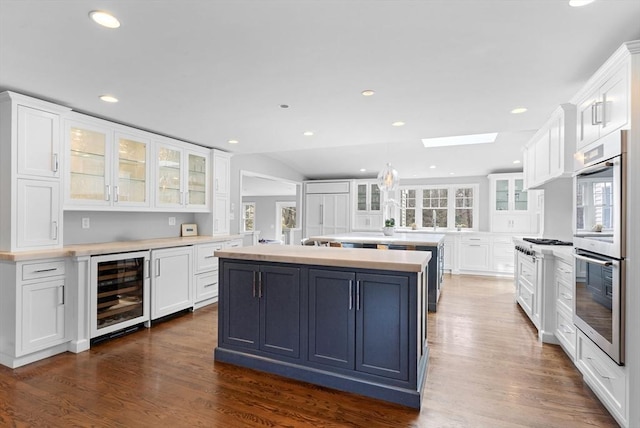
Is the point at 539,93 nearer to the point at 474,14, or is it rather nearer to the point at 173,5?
the point at 474,14

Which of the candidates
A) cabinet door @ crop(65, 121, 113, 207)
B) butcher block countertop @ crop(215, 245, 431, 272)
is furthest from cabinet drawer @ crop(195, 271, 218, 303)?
butcher block countertop @ crop(215, 245, 431, 272)

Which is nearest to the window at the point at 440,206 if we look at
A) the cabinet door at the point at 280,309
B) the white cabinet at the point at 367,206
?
the white cabinet at the point at 367,206

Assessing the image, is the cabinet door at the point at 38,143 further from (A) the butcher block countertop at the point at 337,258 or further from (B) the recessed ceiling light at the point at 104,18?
(A) the butcher block countertop at the point at 337,258

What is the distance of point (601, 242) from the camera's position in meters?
2.16

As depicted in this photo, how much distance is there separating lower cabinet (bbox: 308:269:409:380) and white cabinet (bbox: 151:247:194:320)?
222 centimetres

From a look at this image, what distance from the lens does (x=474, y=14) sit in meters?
1.77

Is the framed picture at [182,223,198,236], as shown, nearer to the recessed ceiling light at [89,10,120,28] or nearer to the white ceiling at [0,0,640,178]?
the white ceiling at [0,0,640,178]

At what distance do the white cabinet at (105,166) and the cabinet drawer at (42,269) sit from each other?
0.58 meters

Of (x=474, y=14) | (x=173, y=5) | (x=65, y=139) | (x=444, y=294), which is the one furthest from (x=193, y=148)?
(x=444, y=294)

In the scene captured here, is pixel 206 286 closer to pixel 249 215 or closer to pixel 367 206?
pixel 367 206

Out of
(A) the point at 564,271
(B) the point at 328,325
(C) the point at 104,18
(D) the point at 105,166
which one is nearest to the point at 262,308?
(B) the point at 328,325

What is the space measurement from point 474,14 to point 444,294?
14.7 ft

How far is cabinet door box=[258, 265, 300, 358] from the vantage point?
2.62m

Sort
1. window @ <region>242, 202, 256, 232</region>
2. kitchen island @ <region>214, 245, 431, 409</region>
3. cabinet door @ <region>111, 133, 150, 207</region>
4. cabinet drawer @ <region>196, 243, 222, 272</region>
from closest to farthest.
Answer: kitchen island @ <region>214, 245, 431, 409</region>, cabinet door @ <region>111, 133, 150, 207</region>, cabinet drawer @ <region>196, 243, 222, 272</region>, window @ <region>242, 202, 256, 232</region>
